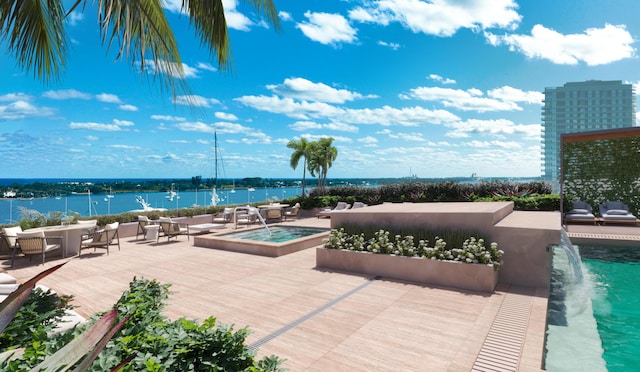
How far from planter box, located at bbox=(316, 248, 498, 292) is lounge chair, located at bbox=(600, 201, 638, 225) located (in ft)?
32.1

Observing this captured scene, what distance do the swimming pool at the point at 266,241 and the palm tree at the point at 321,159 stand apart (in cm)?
1043

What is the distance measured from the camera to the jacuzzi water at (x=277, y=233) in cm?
1055

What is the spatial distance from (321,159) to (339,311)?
60.0ft

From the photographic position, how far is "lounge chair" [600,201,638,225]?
465 inches

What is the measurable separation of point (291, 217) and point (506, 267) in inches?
444

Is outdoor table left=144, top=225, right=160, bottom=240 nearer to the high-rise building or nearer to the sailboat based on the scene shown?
the sailboat

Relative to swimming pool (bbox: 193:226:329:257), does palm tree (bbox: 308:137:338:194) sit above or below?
above

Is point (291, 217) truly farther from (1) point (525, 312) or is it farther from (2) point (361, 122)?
(2) point (361, 122)

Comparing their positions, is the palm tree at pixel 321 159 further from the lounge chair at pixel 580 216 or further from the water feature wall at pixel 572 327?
the water feature wall at pixel 572 327

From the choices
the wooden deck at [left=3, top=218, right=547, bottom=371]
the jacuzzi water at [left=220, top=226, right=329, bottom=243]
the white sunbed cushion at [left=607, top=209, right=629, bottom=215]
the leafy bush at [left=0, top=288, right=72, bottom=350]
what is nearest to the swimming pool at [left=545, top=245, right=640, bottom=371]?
the wooden deck at [left=3, top=218, right=547, bottom=371]

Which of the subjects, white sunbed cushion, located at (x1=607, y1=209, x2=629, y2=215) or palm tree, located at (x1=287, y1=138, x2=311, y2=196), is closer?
white sunbed cushion, located at (x1=607, y1=209, x2=629, y2=215)

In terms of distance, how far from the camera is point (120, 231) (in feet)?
37.9

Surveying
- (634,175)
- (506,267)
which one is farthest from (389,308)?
(634,175)

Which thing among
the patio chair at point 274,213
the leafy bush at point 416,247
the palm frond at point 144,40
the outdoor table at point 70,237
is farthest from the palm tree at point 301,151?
the palm frond at point 144,40
